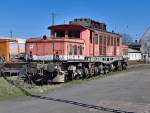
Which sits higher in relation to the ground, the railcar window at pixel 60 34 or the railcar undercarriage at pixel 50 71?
the railcar window at pixel 60 34

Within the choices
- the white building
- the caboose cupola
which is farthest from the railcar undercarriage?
the white building

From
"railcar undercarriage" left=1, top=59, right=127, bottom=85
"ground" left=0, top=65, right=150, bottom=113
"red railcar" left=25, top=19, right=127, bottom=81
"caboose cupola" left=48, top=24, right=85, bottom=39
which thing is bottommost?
"ground" left=0, top=65, right=150, bottom=113

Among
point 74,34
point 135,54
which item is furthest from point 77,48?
point 135,54

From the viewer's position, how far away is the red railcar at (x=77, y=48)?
23781 mm

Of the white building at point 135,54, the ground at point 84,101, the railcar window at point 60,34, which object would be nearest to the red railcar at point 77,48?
the railcar window at point 60,34

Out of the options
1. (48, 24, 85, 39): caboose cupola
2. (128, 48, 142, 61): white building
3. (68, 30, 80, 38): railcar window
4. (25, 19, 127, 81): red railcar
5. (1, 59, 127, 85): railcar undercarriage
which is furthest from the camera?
(128, 48, 142, 61): white building

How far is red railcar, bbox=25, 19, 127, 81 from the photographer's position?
936 inches

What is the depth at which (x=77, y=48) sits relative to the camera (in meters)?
25.4

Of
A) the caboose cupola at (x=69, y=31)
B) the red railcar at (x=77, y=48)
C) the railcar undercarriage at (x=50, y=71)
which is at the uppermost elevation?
the caboose cupola at (x=69, y=31)

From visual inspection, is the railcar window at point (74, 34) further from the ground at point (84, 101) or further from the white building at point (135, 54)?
the white building at point (135, 54)

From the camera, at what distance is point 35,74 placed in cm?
2312

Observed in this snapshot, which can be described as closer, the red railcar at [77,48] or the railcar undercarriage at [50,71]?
the railcar undercarriage at [50,71]

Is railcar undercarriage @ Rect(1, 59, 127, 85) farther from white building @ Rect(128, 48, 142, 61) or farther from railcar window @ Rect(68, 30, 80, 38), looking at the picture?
white building @ Rect(128, 48, 142, 61)

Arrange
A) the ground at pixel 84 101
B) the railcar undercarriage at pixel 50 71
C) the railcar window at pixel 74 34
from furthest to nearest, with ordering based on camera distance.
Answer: the railcar window at pixel 74 34, the railcar undercarriage at pixel 50 71, the ground at pixel 84 101
